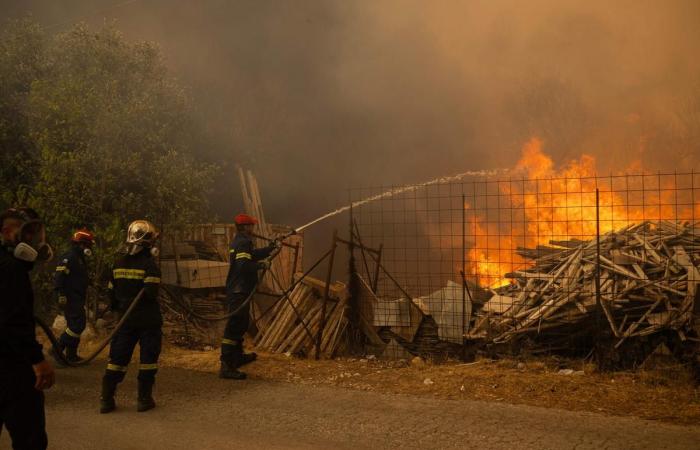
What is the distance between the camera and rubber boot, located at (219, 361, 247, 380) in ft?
21.3

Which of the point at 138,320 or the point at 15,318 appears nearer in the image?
the point at 15,318

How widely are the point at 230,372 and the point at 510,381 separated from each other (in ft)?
9.92

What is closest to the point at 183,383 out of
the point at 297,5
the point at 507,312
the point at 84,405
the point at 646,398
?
the point at 84,405

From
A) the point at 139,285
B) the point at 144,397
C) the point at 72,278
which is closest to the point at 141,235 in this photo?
the point at 139,285

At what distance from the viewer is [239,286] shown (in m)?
6.88

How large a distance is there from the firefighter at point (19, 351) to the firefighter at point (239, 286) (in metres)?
3.45

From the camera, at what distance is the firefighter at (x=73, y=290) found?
24.5 feet

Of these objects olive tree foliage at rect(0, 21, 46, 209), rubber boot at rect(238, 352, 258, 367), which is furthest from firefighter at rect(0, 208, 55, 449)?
olive tree foliage at rect(0, 21, 46, 209)

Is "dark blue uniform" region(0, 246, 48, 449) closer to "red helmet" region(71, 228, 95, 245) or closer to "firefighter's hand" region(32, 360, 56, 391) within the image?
"firefighter's hand" region(32, 360, 56, 391)

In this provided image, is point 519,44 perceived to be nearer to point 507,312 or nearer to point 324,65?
point 324,65

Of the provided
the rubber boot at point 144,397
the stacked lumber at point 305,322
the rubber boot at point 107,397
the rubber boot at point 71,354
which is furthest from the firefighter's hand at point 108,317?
the rubber boot at point 144,397

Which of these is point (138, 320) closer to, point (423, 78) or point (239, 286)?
point (239, 286)

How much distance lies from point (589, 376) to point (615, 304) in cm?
99

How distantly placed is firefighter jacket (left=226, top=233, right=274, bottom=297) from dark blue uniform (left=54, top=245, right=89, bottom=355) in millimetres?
2173
